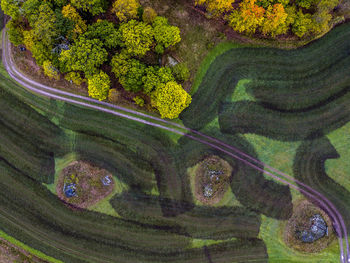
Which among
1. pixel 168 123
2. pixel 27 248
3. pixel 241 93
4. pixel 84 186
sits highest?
pixel 241 93

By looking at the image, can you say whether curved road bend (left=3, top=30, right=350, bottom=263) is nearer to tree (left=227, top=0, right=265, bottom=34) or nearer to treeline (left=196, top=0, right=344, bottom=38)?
tree (left=227, top=0, right=265, bottom=34)

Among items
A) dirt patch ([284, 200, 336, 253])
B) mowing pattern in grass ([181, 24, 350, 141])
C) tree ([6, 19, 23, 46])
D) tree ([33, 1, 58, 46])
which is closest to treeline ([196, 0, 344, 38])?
mowing pattern in grass ([181, 24, 350, 141])

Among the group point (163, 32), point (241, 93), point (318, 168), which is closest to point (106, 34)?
point (163, 32)

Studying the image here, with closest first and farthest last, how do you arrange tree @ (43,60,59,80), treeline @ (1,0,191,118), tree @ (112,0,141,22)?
treeline @ (1,0,191,118)
tree @ (112,0,141,22)
tree @ (43,60,59,80)

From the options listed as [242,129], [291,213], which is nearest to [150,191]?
[242,129]

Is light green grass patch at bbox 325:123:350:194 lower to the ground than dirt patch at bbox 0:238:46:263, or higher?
higher

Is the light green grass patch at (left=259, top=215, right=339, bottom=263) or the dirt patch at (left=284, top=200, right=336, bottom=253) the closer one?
the dirt patch at (left=284, top=200, right=336, bottom=253)

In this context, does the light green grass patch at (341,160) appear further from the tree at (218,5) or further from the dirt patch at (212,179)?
the tree at (218,5)

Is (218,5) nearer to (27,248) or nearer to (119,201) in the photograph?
(119,201)
